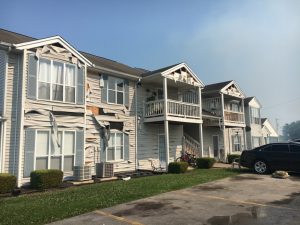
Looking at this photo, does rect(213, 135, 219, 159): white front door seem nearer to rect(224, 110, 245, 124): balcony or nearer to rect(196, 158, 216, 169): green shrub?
rect(224, 110, 245, 124): balcony

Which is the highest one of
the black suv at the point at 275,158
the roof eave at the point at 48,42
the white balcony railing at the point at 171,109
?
the roof eave at the point at 48,42

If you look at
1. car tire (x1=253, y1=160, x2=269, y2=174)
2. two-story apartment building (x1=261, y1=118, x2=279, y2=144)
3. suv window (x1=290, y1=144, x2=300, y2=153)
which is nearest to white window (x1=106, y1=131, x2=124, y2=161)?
car tire (x1=253, y1=160, x2=269, y2=174)

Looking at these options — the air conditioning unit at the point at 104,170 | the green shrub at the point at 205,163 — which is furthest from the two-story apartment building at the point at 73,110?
the green shrub at the point at 205,163

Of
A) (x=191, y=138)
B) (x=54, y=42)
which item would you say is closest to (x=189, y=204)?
(x=54, y=42)

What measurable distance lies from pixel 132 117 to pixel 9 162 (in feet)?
27.3

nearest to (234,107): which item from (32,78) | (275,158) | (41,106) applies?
(275,158)

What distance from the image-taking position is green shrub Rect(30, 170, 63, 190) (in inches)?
476

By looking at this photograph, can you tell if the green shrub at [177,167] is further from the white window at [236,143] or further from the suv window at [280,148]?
the white window at [236,143]

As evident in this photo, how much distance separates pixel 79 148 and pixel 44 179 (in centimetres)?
311

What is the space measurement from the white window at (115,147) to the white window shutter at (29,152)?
4990 millimetres

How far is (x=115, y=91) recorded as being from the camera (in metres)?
18.3

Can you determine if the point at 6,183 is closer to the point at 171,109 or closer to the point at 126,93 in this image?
the point at 126,93

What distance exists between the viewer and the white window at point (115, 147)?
17359 millimetres

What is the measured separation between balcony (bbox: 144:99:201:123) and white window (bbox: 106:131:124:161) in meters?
2.56
